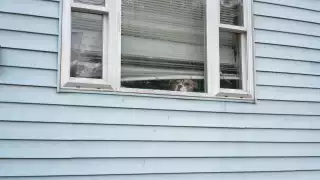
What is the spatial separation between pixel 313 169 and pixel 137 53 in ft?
6.51

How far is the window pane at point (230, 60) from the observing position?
322cm

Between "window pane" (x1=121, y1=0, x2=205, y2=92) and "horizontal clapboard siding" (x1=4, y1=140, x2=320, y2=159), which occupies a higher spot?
"window pane" (x1=121, y1=0, x2=205, y2=92)

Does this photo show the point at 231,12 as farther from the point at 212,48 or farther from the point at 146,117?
the point at 146,117

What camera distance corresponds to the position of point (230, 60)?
3264 millimetres

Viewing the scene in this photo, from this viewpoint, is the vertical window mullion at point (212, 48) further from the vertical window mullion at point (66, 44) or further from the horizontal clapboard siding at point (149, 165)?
the vertical window mullion at point (66, 44)

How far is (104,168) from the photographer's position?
8.77 feet

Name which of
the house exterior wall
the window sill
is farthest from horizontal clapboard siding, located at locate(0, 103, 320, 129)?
the window sill

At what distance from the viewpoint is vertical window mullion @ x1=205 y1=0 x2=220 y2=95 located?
310 cm

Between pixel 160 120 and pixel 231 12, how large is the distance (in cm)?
120

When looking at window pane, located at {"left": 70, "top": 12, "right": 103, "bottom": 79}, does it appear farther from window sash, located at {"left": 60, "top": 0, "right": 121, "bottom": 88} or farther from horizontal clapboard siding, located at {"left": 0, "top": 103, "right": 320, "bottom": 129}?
horizontal clapboard siding, located at {"left": 0, "top": 103, "right": 320, "bottom": 129}

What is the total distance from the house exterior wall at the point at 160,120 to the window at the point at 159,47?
4.1 inches

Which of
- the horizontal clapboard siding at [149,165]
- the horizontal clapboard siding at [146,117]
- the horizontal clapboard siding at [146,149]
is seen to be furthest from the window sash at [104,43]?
the horizontal clapboard siding at [149,165]

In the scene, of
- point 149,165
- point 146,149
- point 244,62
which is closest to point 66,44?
point 146,149

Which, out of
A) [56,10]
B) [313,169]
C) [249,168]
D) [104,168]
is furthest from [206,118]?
[56,10]
